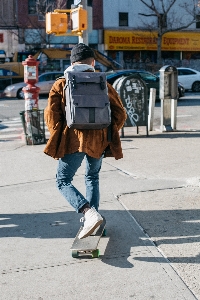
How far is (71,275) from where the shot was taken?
3.97m

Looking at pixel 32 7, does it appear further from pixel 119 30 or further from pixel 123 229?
pixel 123 229

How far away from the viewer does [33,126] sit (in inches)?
418

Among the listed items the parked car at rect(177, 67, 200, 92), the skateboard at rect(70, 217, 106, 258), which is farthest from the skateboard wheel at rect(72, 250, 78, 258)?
the parked car at rect(177, 67, 200, 92)

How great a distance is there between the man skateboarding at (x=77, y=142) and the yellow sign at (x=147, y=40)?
3528 centimetres

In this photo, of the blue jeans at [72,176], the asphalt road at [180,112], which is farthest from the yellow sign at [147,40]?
the blue jeans at [72,176]

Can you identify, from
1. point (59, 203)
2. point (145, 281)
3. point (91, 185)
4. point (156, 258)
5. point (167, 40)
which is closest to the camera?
point (145, 281)

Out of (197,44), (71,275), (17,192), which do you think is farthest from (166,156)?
(197,44)

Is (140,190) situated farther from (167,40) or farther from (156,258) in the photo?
(167,40)

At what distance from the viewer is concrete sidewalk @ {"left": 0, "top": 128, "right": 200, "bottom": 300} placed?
12.3 ft

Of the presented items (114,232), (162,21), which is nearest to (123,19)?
(162,21)

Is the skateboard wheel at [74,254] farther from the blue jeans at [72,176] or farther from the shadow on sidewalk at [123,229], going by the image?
the blue jeans at [72,176]

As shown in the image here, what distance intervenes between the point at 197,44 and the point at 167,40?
2737 mm

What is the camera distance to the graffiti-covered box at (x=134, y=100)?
1137cm

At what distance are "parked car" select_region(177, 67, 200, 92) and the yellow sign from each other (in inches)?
525
